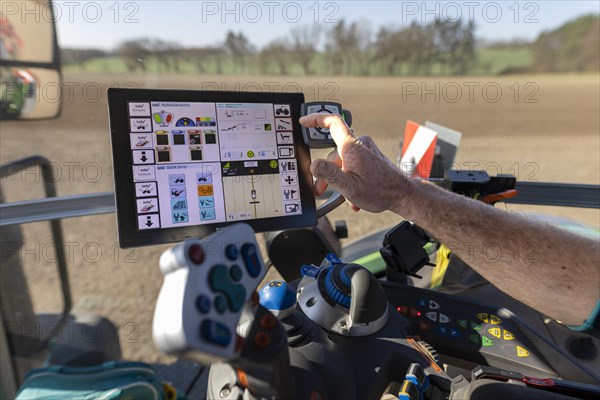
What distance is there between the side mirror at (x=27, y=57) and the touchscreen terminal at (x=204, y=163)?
143cm

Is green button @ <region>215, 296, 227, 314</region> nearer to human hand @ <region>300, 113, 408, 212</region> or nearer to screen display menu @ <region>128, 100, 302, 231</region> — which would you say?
screen display menu @ <region>128, 100, 302, 231</region>

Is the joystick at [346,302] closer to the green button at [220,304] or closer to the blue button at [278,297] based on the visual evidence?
the blue button at [278,297]

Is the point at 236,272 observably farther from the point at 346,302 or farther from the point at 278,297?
the point at 346,302

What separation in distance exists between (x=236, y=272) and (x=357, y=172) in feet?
2.05

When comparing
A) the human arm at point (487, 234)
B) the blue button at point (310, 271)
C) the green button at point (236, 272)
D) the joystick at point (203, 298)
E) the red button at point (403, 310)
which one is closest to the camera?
the joystick at point (203, 298)

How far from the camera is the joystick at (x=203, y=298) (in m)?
0.53

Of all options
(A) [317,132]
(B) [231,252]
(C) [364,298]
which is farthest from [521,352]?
(B) [231,252]

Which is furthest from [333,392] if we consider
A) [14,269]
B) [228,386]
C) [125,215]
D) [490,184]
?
[14,269]

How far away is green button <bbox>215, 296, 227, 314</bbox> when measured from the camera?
58 centimetres

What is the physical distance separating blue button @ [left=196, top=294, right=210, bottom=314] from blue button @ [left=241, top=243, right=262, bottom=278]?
0.12 metres

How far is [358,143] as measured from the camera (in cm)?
116

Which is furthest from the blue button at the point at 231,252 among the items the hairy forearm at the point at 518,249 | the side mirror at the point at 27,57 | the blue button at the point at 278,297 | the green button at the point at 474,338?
the side mirror at the point at 27,57

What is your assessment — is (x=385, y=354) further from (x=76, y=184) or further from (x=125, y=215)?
(x=76, y=184)

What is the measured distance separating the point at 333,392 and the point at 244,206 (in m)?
0.51
